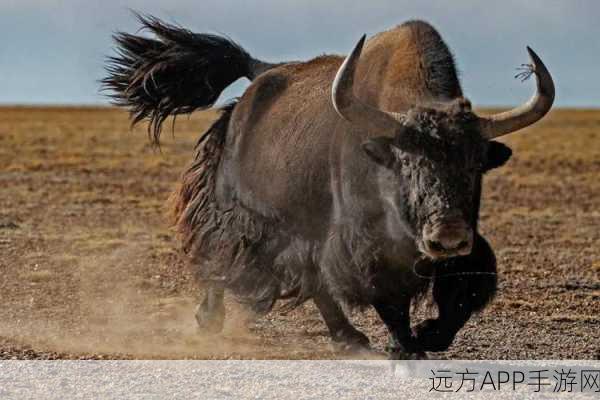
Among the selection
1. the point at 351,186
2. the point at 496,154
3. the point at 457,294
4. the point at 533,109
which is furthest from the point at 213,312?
the point at 533,109

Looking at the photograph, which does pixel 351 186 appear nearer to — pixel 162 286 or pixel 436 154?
pixel 436 154

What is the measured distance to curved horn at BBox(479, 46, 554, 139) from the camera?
7184mm

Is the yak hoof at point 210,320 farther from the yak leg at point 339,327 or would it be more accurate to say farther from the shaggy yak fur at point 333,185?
the yak leg at point 339,327

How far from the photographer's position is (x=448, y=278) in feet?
24.1

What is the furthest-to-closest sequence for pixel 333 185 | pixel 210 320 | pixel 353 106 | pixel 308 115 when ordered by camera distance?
Answer: pixel 210 320 → pixel 308 115 → pixel 333 185 → pixel 353 106

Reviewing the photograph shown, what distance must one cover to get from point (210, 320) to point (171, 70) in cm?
222

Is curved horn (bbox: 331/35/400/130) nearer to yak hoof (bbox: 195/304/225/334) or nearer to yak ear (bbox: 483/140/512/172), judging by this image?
yak ear (bbox: 483/140/512/172)

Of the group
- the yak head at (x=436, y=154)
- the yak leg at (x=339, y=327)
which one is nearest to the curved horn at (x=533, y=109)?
the yak head at (x=436, y=154)

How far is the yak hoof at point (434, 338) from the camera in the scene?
7.25 m

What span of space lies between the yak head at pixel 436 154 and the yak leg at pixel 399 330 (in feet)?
1.77

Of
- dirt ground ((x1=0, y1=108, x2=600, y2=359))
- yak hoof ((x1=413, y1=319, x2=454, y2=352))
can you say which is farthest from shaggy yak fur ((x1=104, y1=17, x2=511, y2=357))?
dirt ground ((x1=0, y1=108, x2=600, y2=359))

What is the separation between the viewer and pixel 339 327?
802 centimetres

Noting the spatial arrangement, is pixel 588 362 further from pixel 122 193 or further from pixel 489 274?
pixel 122 193

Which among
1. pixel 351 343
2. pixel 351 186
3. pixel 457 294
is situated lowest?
pixel 351 343
